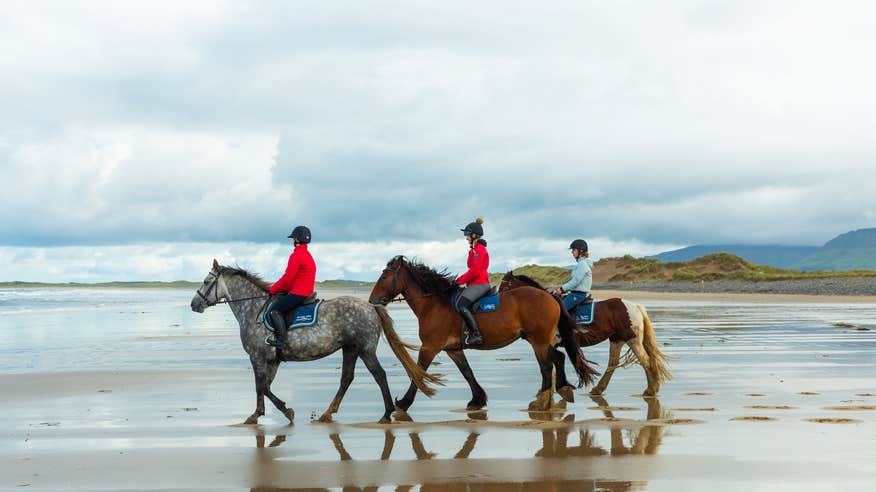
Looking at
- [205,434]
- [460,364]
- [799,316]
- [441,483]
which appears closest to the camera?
[441,483]

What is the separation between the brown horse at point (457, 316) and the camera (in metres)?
12.9

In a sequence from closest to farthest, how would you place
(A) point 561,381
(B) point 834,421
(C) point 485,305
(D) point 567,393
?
(B) point 834,421
(C) point 485,305
(D) point 567,393
(A) point 561,381

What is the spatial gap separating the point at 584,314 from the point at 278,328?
5197mm

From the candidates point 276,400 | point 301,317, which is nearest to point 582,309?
point 301,317

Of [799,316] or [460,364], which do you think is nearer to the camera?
[460,364]

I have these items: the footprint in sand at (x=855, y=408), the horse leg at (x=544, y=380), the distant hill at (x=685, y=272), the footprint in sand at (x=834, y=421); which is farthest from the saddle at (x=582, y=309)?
the distant hill at (x=685, y=272)

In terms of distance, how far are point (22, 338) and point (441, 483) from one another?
904 inches

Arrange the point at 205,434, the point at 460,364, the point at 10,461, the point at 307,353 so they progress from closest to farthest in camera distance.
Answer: the point at 10,461, the point at 205,434, the point at 307,353, the point at 460,364

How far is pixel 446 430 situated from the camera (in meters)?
10.5

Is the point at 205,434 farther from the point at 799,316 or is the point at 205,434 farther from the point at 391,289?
the point at 799,316

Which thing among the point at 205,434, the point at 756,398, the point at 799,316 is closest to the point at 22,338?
the point at 205,434

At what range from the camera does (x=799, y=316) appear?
116ft

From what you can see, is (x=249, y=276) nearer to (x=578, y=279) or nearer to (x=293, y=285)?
(x=293, y=285)

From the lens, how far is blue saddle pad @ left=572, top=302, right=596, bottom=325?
1426 centimetres
